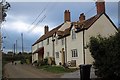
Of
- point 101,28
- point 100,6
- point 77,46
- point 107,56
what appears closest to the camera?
point 107,56

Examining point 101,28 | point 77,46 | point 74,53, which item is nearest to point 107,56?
point 101,28

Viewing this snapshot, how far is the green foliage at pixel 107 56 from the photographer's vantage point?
17609 millimetres

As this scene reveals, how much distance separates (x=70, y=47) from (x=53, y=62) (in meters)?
9.15

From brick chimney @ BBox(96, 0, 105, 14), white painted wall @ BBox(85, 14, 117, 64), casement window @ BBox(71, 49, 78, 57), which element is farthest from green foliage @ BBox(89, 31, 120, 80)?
casement window @ BBox(71, 49, 78, 57)

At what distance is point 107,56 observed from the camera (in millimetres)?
18594

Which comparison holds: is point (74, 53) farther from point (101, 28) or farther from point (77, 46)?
point (101, 28)

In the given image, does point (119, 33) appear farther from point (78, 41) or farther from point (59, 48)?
point (59, 48)

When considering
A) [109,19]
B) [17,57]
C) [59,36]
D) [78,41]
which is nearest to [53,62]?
[59,36]

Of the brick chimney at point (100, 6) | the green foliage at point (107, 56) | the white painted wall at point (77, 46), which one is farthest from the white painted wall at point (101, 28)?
the green foliage at point (107, 56)

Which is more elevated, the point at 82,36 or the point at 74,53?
the point at 82,36

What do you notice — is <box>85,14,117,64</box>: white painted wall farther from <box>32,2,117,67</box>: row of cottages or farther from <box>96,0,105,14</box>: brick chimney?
<box>96,0,105,14</box>: brick chimney

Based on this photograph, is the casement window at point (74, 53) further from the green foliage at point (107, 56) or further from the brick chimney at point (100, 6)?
the green foliage at point (107, 56)

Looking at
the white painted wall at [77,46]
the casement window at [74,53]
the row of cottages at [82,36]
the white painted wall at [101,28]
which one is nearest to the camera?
the row of cottages at [82,36]

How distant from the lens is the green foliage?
17609 mm
